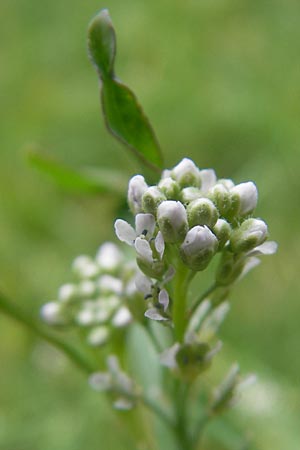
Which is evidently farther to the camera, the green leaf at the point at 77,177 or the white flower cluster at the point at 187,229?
the green leaf at the point at 77,177

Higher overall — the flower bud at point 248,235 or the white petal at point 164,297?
the flower bud at point 248,235

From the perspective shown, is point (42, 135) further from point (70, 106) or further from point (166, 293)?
point (166, 293)

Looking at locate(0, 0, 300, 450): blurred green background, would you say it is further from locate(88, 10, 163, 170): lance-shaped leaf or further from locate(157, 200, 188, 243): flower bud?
locate(157, 200, 188, 243): flower bud

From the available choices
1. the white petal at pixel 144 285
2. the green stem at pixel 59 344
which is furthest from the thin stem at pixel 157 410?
the white petal at pixel 144 285

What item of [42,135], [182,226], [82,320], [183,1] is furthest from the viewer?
[183,1]

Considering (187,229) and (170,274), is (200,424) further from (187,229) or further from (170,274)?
(187,229)

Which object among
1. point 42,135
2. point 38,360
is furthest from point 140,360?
point 42,135

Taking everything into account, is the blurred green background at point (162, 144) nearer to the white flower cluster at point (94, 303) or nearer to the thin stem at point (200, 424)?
the white flower cluster at point (94, 303)
